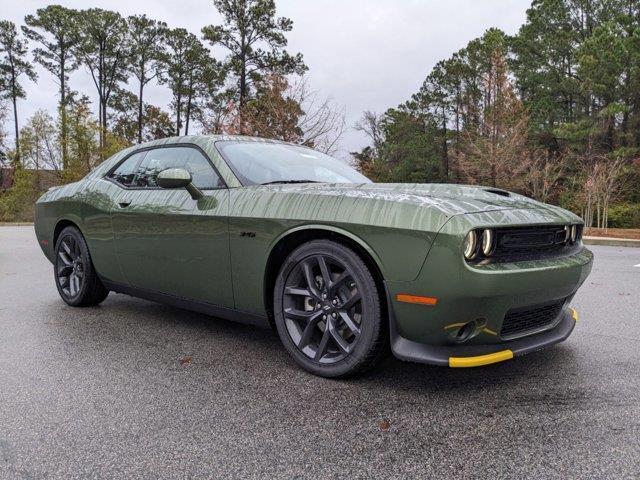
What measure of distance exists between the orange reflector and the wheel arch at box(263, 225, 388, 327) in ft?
0.46

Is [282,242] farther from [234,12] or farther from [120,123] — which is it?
[120,123]

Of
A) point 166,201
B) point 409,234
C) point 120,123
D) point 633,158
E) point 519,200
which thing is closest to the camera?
point 409,234

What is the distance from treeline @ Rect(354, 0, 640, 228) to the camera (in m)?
25.0

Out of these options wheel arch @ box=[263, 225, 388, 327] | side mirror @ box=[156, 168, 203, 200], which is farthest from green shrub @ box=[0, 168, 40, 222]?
wheel arch @ box=[263, 225, 388, 327]

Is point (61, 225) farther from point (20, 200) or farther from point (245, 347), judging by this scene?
point (20, 200)

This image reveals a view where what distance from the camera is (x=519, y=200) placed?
2906mm

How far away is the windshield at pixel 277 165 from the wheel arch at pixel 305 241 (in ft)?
1.77

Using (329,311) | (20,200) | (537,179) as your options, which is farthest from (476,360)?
(20,200)

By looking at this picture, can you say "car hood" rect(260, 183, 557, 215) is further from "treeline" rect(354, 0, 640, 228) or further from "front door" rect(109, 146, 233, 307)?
"treeline" rect(354, 0, 640, 228)

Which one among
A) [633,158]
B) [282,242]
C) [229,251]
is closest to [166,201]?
[229,251]

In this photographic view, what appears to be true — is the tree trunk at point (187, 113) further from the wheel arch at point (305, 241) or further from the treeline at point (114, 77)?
the wheel arch at point (305, 241)

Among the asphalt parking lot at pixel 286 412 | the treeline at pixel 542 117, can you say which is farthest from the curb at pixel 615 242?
the asphalt parking lot at pixel 286 412

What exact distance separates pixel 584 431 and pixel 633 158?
31137 mm

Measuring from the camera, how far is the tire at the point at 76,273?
14.1ft
